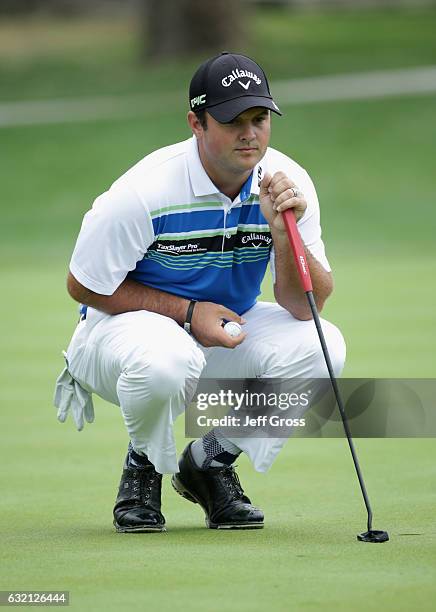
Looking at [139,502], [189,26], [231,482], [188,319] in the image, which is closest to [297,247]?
[188,319]

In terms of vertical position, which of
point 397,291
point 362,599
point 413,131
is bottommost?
point 362,599

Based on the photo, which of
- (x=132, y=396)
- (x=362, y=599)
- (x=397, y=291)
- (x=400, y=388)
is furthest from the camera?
(x=397, y=291)

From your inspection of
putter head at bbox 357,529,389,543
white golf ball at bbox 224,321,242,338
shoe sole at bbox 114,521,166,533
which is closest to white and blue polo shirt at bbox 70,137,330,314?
white golf ball at bbox 224,321,242,338

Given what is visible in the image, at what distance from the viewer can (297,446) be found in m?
7.35

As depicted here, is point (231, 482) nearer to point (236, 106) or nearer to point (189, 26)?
point (236, 106)

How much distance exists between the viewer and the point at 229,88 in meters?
5.44

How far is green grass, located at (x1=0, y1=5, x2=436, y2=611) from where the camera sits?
4.55m

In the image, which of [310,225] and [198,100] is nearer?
[198,100]

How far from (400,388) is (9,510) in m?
3.14

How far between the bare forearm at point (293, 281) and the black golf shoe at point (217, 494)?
712 millimetres

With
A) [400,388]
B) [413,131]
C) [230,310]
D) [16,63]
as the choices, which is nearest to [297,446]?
[400,388]

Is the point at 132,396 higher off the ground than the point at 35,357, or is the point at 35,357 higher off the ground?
the point at 35,357

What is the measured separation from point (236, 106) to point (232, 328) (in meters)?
0.84

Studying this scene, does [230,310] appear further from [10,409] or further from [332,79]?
[332,79]
